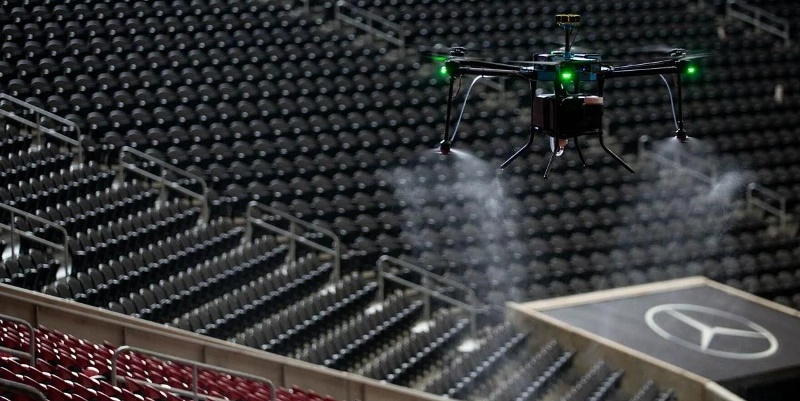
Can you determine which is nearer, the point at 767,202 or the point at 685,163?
the point at 767,202

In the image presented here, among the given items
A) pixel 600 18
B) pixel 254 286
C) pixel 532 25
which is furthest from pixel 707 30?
pixel 254 286

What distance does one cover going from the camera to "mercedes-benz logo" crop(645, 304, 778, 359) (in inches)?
407

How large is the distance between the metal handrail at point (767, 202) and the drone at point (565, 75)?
29.1 ft

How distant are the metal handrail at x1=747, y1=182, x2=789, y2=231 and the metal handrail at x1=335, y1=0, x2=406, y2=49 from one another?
4.51m

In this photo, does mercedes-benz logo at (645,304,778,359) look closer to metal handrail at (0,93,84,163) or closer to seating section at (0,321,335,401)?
seating section at (0,321,335,401)

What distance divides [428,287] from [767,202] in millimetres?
4934

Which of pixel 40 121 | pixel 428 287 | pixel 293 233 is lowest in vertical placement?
pixel 428 287

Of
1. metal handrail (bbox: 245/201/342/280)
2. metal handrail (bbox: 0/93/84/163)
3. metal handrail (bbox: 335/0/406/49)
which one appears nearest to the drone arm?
metal handrail (bbox: 245/201/342/280)

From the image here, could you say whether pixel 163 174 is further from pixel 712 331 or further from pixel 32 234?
pixel 712 331

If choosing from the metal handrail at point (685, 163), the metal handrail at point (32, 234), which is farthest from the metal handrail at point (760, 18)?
the metal handrail at point (32, 234)

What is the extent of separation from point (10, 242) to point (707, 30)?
10589 mm

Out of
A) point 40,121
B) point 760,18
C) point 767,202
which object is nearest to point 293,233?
point 40,121

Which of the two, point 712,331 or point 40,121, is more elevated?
point 40,121

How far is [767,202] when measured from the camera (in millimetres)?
14047
